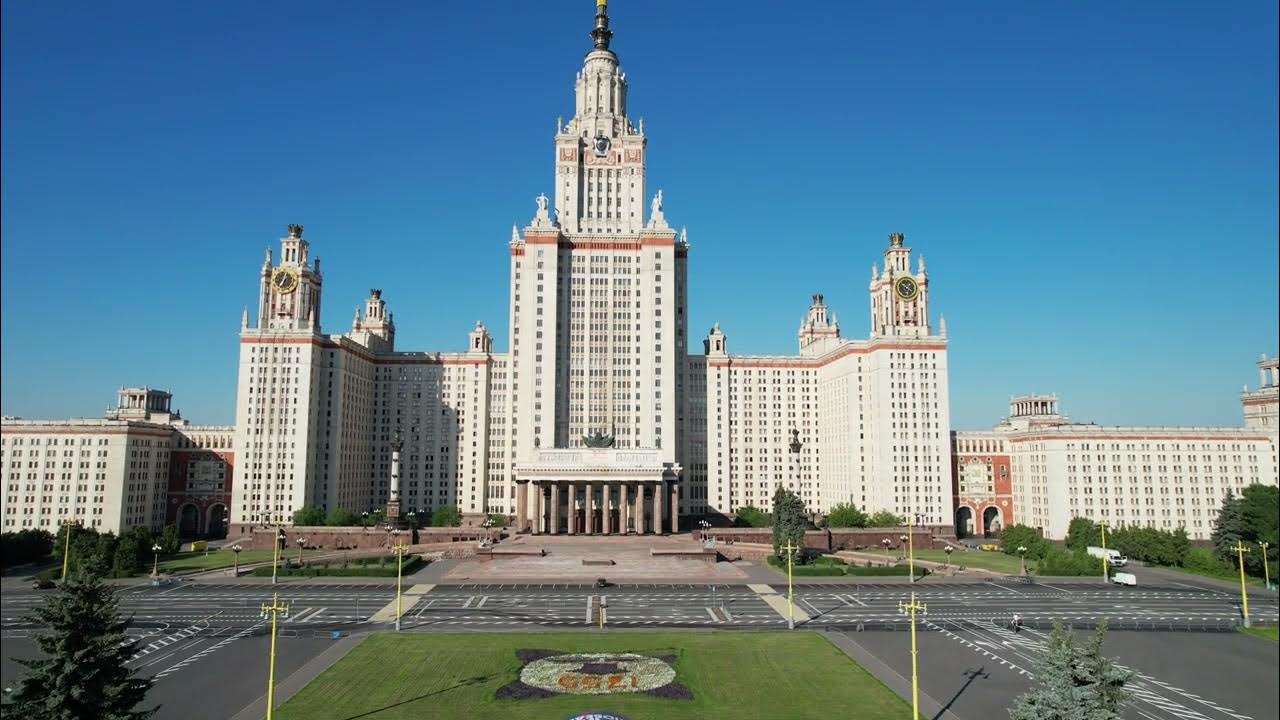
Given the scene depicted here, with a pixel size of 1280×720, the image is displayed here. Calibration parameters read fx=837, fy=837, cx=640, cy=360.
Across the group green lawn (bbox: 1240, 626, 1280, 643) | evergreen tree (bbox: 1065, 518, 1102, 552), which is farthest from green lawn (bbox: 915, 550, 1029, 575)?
green lawn (bbox: 1240, 626, 1280, 643)

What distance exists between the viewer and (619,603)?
81938 millimetres

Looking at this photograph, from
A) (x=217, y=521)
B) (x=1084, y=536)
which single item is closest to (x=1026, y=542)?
(x=1084, y=536)

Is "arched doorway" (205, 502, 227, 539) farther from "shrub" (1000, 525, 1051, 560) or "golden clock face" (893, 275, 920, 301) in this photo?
"shrub" (1000, 525, 1051, 560)

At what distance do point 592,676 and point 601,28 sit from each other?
14221cm

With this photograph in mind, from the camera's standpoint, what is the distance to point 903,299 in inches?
6216

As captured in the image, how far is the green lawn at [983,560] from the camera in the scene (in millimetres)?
109750

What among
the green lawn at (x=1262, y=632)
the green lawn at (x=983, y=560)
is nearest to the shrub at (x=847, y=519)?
the green lawn at (x=983, y=560)

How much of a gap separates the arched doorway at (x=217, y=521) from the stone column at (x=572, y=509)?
70031 millimetres

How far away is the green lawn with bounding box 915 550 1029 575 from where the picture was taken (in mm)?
109750

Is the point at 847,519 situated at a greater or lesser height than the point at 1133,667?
greater

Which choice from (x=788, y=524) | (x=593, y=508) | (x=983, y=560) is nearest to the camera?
(x=788, y=524)

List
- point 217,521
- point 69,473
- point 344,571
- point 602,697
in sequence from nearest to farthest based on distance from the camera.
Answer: point 602,697, point 344,571, point 69,473, point 217,521

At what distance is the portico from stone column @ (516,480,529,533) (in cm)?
17

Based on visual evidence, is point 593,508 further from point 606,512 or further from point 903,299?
point 903,299
